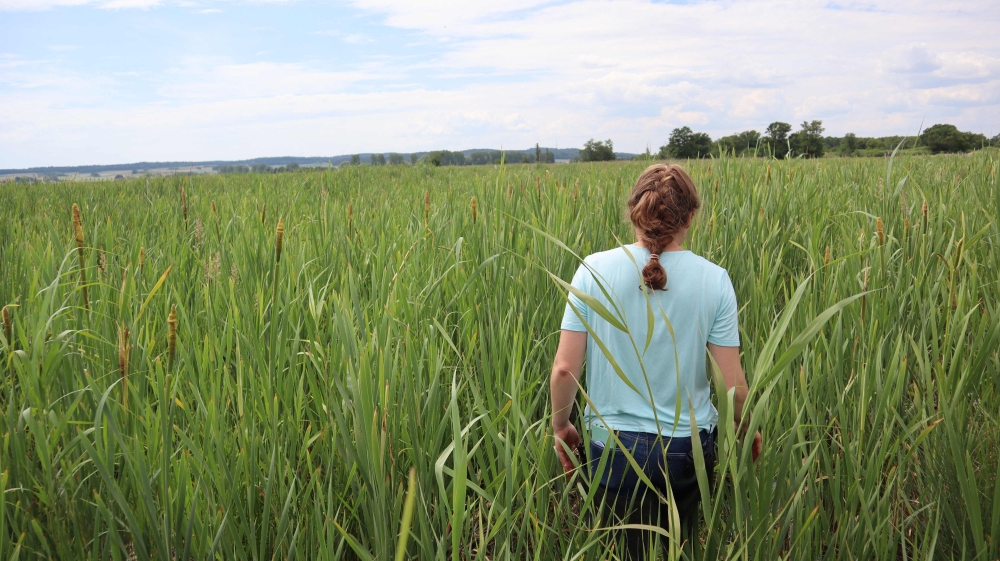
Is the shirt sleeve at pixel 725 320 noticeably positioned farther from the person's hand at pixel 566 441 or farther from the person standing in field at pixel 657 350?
the person's hand at pixel 566 441

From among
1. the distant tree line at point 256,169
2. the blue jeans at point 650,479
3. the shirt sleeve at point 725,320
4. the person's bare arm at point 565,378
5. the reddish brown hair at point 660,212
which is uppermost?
the distant tree line at point 256,169

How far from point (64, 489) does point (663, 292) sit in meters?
1.52

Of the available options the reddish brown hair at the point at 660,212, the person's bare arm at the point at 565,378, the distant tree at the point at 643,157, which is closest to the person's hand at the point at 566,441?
the person's bare arm at the point at 565,378

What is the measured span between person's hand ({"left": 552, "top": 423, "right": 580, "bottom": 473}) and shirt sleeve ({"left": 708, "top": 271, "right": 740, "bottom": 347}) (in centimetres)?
46

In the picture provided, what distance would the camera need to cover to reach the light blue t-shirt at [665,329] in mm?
1607

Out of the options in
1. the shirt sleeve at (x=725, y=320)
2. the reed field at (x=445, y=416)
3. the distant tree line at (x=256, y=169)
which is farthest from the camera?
the distant tree line at (x=256, y=169)

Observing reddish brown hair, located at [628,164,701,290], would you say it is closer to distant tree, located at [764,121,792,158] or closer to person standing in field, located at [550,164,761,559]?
person standing in field, located at [550,164,761,559]

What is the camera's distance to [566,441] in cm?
171

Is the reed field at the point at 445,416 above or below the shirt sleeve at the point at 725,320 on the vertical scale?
below

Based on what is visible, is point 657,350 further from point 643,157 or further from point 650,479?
point 643,157

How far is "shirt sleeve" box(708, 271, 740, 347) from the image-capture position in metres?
1.62

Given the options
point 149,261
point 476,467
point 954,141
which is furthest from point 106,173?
point 954,141

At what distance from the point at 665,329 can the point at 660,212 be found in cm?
32

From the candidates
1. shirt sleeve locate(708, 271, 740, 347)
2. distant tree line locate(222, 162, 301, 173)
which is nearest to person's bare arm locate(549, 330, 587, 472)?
shirt sleeve locate(708, 271, 740, 347)
